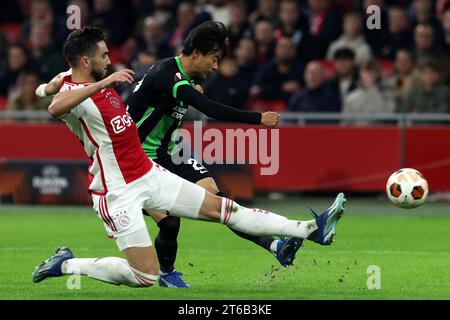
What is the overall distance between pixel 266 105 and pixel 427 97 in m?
2.77

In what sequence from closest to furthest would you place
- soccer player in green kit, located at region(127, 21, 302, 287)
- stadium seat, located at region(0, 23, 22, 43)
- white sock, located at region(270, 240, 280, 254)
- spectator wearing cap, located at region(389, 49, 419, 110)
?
soccer player in green kit, located at region(127, 21, 302, 287) → white sock, located at region(270, 240, 280, 254) → spectator wearing cap, located at region(389, 49, 419, 110) → stadium seat, located at region(0, 23, 22, 43)

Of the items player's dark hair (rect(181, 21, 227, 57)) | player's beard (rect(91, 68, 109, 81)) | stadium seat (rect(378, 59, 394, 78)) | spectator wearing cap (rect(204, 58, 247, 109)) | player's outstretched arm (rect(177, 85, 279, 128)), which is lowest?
player's outstretched arm (rect(177, 85, 279, 128))

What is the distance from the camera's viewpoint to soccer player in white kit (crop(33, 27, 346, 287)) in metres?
8.58

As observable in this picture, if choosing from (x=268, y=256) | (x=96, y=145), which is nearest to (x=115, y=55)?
(x=268, y=256)

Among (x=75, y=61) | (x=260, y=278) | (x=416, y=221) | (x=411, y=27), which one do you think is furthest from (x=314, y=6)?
(x=75, y=61)

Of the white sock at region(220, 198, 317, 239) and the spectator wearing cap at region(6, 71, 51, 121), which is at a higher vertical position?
the spectator wearing cap at region(6, 71, 51, 121)

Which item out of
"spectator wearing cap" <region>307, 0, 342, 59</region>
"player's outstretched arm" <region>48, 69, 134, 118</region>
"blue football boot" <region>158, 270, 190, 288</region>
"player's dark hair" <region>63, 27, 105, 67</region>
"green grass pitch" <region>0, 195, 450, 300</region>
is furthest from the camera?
"spectator wearing cap" <region>307, 0, 342, 59</region>

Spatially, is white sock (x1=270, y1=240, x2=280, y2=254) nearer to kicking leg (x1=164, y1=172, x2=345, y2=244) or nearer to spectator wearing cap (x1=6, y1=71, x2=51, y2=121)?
kicking leg (x1=164, y1=172, x2=345, y2=244)

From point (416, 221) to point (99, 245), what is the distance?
478 cm

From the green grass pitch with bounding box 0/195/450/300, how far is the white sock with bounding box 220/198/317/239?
1.66ft

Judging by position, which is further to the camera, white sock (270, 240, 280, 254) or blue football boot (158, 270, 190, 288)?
blue football boot (158, 270, 190, 288)

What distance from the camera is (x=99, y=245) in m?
13.0

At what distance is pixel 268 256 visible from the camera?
12047mm

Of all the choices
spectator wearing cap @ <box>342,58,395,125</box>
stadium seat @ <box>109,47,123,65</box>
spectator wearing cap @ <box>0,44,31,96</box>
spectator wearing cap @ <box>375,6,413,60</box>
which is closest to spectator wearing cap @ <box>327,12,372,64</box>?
spectator wearing cap @ <box>375,6,413,60</box>
